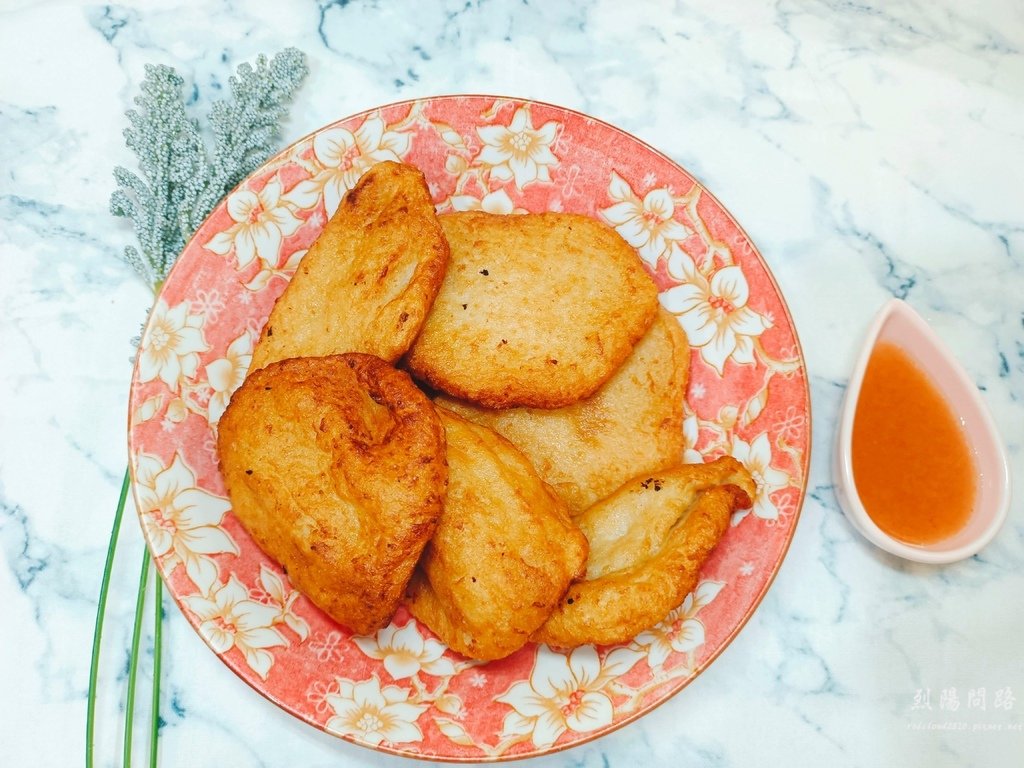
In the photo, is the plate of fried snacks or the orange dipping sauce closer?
the plate of fried snacks

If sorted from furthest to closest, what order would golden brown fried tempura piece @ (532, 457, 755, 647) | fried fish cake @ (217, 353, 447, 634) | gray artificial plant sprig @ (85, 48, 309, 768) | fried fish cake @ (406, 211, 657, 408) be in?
gray artificial plant sprig @ (85, 48, 309, 768) → fried fish cake @ (406, 211, 657, 408) → golden brown fried tempura piece @ (532, 457, 755, 647) → fried fish cake @ (217, 353, 447, 634)

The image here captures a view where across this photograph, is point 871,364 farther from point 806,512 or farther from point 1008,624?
point 1008,624

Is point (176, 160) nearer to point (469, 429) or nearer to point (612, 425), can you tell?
point (469, 429)

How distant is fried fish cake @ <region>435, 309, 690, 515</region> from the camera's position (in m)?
2.68

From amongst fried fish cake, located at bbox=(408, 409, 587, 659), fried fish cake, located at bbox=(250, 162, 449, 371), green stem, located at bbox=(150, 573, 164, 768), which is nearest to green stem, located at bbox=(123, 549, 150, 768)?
green stem, located at bbox=(150, 573, 164, 768)

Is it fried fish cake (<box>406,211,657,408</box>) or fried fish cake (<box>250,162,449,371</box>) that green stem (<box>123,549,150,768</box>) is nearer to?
fried fish cake (<box>250,162,449,371</box>)

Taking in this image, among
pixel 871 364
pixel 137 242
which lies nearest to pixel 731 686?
pixel 871 364

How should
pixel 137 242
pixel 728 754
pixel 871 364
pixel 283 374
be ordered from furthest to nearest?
pixel 137 242 < pixel 871 364 < pixel 728 754 < pixel 283 374

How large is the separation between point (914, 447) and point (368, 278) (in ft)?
6.27

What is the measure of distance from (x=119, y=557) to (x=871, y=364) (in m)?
2.65

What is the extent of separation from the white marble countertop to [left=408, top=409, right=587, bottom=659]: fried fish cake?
2.46ft

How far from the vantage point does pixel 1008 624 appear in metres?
2.90

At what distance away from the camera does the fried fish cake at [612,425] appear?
268cm

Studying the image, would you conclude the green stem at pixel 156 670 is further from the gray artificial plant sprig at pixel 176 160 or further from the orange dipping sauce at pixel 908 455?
the orange dipping sauce at pixel 908 455
